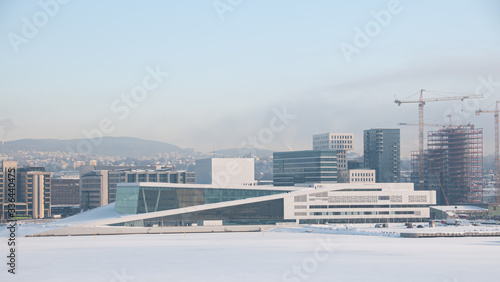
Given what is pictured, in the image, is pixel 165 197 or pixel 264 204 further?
pixel 264 204

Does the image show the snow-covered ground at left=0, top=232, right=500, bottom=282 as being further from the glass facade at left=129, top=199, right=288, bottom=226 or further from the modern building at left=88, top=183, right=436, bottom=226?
Result: the modern building at left=88, top=183, right=436, bottom=226

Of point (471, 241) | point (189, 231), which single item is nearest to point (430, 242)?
point (471, 241)

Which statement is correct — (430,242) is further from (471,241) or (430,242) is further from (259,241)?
(259,241)

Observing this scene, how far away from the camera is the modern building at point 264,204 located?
159 metres

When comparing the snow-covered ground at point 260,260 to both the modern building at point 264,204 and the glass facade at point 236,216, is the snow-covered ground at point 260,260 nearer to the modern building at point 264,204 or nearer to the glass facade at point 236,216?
the glass facade at point 236,216

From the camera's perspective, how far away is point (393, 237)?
132375 millimetres

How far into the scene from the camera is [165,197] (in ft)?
525

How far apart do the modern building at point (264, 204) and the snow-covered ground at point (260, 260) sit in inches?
1497

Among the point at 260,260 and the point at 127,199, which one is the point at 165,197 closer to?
the point at 127,199

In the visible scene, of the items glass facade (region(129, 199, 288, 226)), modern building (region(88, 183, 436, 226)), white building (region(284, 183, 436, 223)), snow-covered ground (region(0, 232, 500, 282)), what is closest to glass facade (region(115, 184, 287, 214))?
modern building (region(88, 183, 436, 226))

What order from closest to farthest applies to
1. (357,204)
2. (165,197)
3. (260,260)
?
(260,260)
(165,197)
(357,204)

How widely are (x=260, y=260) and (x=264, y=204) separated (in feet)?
264

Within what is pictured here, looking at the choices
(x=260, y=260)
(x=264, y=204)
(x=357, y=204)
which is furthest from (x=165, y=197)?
(x=260, y=260)

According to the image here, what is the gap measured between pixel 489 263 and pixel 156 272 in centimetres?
3478
